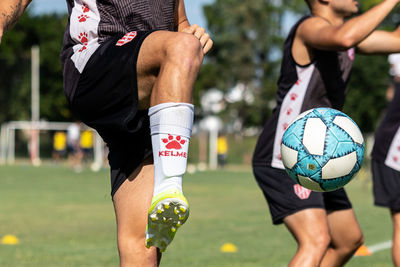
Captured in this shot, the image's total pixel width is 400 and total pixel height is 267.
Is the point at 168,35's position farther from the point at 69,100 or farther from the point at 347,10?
the point at 347,10

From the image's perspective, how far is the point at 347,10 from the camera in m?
5.23

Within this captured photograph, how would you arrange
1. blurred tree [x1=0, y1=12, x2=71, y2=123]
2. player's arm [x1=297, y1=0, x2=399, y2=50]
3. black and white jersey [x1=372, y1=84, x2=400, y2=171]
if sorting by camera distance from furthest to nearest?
blurred tree [x1=0, y1=12, x2=71, y2=123] → black and white jersey [x1=372, y1=84, x2=400, y2=171] → player's arm [x1=297, y1=0, x2=399, y2=50]

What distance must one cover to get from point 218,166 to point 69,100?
40072mm

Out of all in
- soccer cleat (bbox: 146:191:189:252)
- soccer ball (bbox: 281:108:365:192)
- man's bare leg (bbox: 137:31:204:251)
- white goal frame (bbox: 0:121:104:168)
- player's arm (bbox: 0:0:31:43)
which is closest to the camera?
soccer cleat (bbox: 146:191:189:252)

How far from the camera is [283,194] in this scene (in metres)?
5.08

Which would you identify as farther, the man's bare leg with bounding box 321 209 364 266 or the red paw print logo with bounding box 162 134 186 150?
the man's bare leg with bounding box 321 209 364 266

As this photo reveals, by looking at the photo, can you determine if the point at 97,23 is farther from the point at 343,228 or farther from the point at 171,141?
the point at 343,228

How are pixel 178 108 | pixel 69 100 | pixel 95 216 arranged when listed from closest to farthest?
1. pixel 178 108
2. pixel 69 100
3. pixel 95 216

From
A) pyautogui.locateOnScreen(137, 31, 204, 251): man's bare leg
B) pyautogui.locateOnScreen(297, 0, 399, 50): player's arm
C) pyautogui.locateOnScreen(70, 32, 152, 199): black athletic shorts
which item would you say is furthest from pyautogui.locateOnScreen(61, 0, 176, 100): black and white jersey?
pyautogui.locateOnScreen(297, 0, 399, 50): player's arm

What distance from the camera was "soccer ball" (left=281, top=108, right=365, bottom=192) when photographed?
4.15 m

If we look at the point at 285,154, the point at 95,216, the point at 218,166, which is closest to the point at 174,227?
the point at 285,154

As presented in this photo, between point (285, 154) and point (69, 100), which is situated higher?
point (69, 100)

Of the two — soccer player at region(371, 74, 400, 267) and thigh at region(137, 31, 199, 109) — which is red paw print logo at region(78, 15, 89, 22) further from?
soccer player at region(371, 74, 400, 267)

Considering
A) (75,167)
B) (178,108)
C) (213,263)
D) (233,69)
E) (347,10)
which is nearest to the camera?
(178,108)
